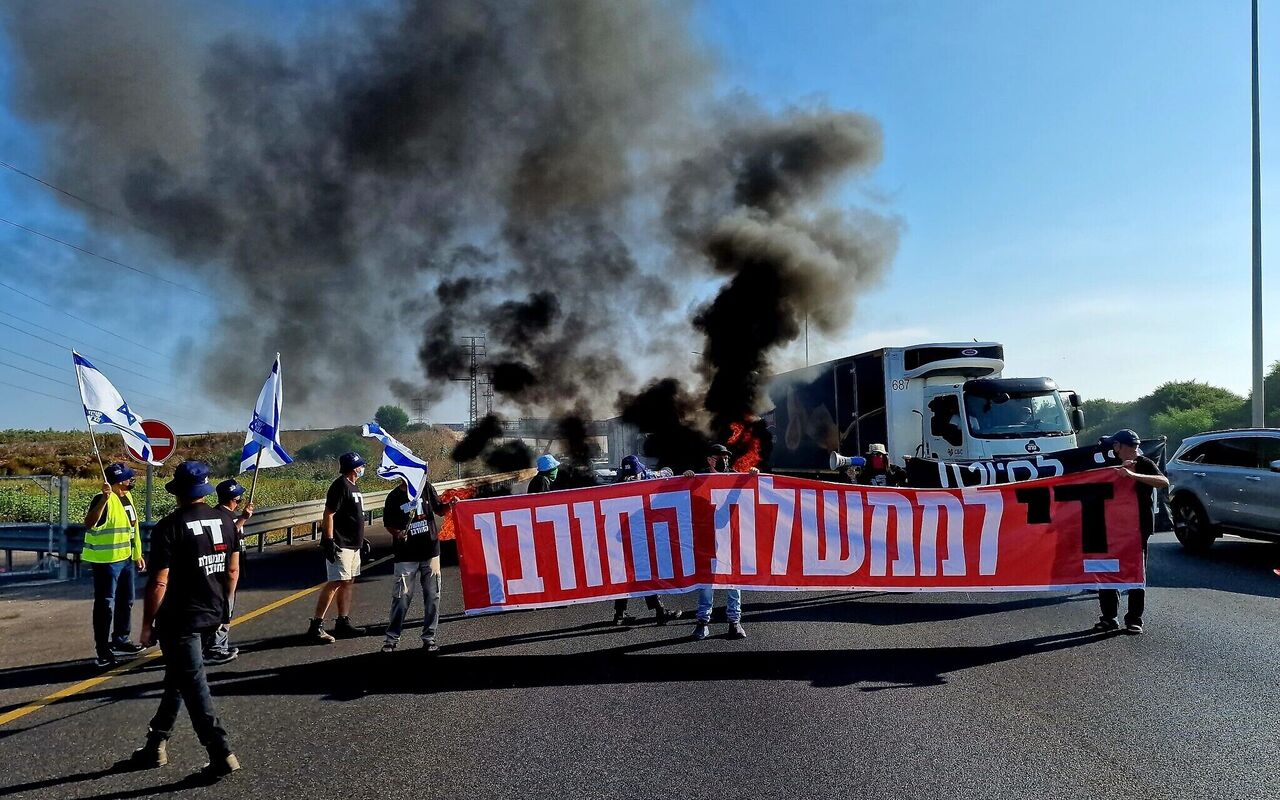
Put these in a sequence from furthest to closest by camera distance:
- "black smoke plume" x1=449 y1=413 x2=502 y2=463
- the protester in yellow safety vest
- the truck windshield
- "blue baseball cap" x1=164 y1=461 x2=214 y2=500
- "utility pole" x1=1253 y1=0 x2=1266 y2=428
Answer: "black smoke plume" x1=449 y1=413 x2=502 y2=463 → "utility pole" x1=1253 y1=0 x2=1266 y2=428 → the truck windshield → the protester in yellow safety vest → "blue baseball cap" x1=164 y1=461 x2=214 y2=500

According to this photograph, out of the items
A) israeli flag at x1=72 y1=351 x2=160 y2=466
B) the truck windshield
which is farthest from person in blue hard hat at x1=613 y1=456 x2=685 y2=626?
the truck windshield

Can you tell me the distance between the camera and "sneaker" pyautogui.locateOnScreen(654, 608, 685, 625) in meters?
7.80

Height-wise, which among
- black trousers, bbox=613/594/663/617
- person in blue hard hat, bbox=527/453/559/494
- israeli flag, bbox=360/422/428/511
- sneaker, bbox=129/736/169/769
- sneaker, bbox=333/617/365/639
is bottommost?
black trousers, bbox=613/594/663/617

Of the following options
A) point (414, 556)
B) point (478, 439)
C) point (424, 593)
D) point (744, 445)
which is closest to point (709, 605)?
point (424, 593)

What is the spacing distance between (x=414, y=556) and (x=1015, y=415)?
1018 cm

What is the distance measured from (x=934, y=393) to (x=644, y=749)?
11.5 m

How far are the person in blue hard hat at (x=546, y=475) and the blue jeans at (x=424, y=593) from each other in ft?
5.51

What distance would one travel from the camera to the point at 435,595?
6930 millimetres

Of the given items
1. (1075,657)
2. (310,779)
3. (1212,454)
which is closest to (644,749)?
(310,779)

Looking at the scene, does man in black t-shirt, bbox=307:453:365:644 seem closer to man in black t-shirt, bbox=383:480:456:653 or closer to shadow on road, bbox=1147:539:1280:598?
man in black t-shirt, bbox=383:480:456:653

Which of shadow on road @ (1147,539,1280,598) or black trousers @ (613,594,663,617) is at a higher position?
black trousers @ (613,594,663,617)

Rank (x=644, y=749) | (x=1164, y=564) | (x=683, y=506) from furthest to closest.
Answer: (x=1164, y=564), (x=683, y=506), (x=644, y=749)

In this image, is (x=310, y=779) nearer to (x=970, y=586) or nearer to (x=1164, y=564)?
(x=970, y=586)

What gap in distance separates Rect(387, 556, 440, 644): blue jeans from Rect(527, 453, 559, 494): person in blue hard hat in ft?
5.51
